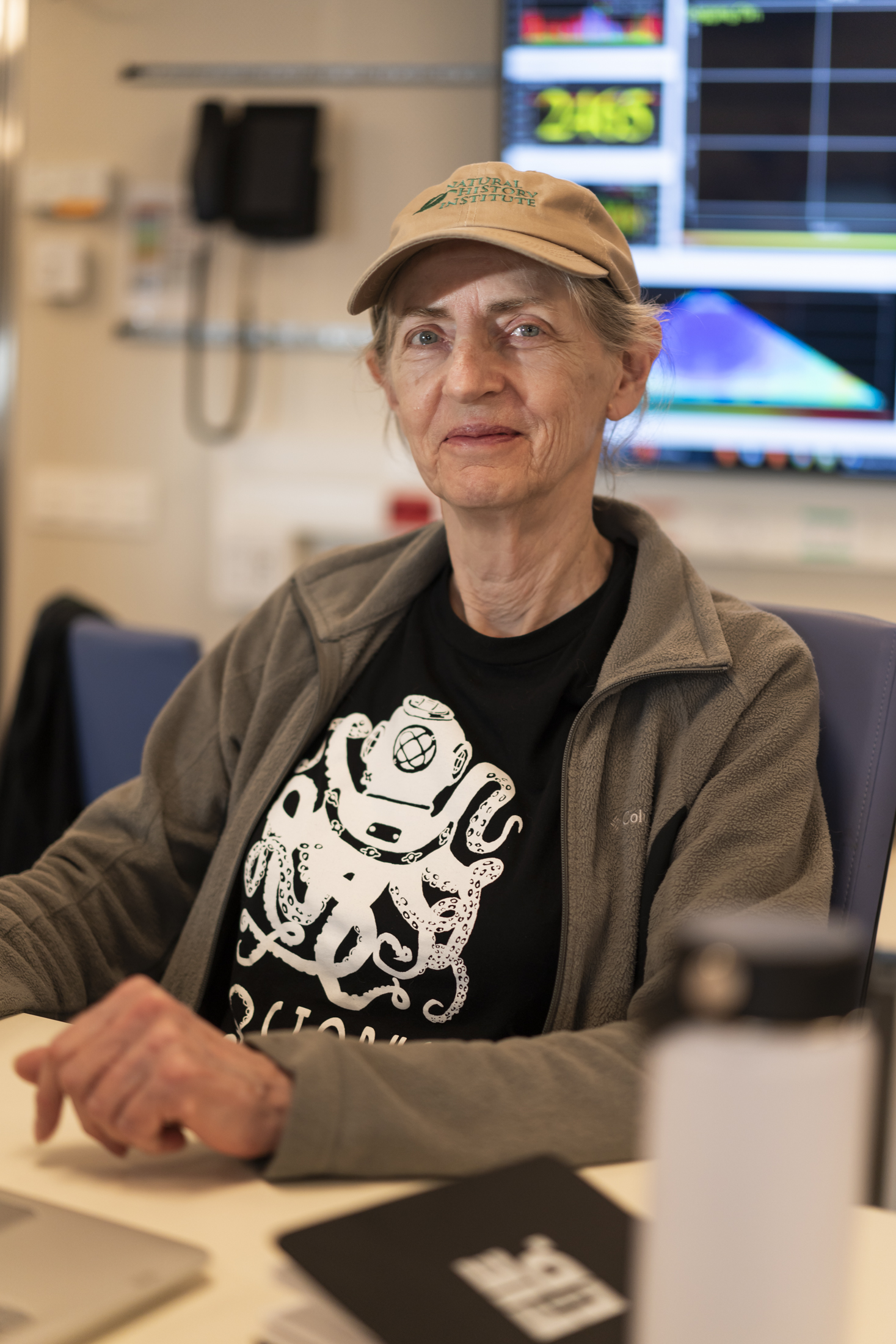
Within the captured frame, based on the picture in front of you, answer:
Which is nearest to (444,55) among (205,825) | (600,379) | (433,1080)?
(600,379)

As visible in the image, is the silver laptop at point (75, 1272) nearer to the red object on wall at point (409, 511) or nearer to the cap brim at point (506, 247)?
the cap brim at point (506, 247)

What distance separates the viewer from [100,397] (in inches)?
118

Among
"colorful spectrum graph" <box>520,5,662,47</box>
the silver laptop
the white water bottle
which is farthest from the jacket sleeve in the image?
"colorful spectrum graph" <box>520,5,662,47</box>

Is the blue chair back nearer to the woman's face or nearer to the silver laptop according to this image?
the woman's face

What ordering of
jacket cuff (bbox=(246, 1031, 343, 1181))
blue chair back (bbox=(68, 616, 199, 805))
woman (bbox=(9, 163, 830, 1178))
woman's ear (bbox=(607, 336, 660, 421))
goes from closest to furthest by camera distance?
jacket cuff (bbox=(246, 1031, 343, 1181)), woman (bbox=(9, 163, 830, 1178)), woman's ear (bbox=(607, 336, 660, 421)), blue chair back (bbox=(68, 616, 199, 805))

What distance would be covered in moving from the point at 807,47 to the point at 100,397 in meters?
1.70

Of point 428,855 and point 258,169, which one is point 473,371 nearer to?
point 428,855

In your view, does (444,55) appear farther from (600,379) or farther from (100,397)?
(600,379)

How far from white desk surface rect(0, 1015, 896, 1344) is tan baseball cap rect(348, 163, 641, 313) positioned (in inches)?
32.2

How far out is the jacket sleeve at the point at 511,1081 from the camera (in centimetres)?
79

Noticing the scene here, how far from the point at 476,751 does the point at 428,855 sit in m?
0.12

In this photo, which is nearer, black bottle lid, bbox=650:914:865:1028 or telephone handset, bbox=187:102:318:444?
black bottle lid, bbox=650:914:865:1028

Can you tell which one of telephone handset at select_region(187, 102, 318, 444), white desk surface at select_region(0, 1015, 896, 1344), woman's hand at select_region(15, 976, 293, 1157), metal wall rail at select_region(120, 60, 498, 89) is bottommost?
white desk surface at select_region(0, 1015, 896, 1344)

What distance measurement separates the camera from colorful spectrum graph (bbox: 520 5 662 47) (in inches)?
95.4
